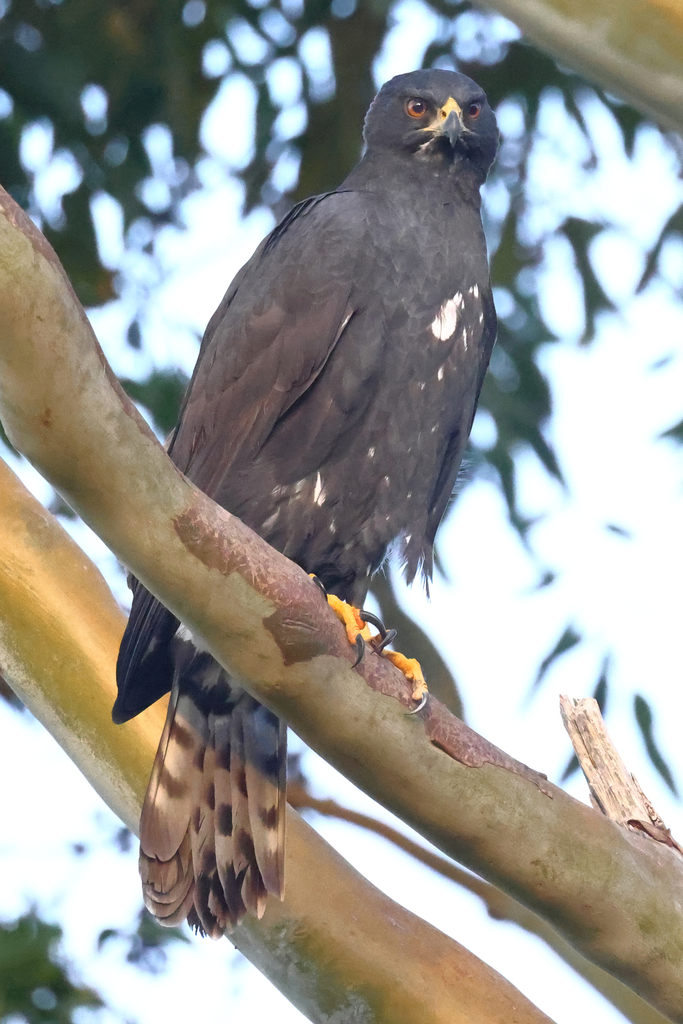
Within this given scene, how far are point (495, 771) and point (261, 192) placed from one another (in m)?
2.84

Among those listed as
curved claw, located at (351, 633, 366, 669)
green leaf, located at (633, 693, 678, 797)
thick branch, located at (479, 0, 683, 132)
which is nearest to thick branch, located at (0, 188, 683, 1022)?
curved claw, located at (351, 633, 366, 669)

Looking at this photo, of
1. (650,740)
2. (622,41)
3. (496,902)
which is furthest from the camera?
(650,740)

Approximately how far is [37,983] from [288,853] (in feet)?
5.14

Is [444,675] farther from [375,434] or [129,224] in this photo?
[129,224]

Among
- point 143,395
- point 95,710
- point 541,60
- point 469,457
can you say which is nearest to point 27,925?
point 95,710

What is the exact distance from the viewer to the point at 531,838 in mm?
1956

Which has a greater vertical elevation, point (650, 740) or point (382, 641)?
point (382, 641)

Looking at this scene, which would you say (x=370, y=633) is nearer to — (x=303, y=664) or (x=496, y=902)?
(x=303, y=664)

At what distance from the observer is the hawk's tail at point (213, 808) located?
2342 mm

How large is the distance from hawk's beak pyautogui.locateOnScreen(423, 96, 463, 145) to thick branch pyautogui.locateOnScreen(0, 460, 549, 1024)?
137 cm

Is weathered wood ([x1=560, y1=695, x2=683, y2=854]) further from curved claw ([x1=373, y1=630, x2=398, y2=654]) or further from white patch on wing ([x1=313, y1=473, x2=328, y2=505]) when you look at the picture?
white patch on wing ([x1=313, y1=473, x2=328, y2=505])

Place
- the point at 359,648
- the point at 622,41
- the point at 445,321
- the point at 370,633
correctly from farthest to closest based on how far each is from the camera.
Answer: the point at 445,321 < the point at 370,633 < the point at 622,41 < the point at 359,648

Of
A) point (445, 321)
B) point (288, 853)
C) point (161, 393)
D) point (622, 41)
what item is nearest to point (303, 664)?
point (288, 853)

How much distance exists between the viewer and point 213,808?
2457 millimetres
